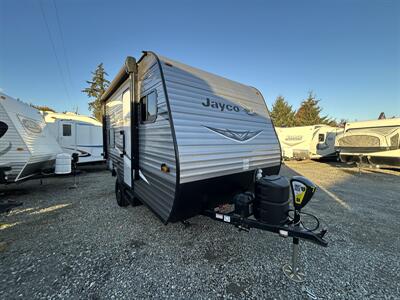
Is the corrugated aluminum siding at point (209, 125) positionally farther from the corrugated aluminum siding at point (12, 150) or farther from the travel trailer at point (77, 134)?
the travel trailer at point (77, 134)

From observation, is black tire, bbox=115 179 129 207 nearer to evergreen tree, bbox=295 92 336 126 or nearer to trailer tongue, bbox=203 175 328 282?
trailer tongue, bbox=203 175 328 282

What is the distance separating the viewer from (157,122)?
307cm

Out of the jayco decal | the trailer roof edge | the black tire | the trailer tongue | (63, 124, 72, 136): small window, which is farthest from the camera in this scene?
(63, 124, 72, 136): small window

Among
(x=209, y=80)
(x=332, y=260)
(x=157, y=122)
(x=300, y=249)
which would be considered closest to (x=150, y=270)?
(x=157, y=122)

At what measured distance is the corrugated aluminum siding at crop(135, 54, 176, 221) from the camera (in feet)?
9.07

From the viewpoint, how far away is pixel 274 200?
8.73 feet

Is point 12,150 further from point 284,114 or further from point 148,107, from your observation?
point 284,114

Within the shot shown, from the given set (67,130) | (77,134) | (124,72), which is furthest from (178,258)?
(67,130)

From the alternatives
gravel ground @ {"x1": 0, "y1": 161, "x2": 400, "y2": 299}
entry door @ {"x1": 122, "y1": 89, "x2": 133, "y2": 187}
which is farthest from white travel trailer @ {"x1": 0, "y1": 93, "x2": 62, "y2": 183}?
entry door @ {"x1": 122, "y1": 89, "x2": 133, "y2": 187}

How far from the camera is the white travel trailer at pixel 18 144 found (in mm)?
5148

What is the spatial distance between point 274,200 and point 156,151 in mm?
1930

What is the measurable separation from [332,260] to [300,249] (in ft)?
1.47

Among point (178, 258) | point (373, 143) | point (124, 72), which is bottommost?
point (178, 258)

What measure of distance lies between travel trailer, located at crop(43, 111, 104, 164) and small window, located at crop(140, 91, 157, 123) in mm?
7937
